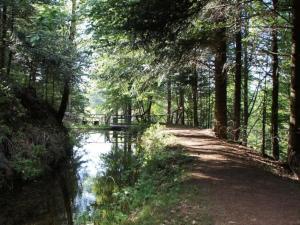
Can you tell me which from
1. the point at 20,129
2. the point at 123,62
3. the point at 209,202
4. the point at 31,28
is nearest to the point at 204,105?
the point at 123,62

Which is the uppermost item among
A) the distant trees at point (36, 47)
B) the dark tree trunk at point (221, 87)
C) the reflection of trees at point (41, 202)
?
the distant trees at point (36, 47)

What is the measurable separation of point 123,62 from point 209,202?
13042 millimetres

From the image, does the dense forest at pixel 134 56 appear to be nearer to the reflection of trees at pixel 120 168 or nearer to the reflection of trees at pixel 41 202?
the reflection of trees at pixel 41 202

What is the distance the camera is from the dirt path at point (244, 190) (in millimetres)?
6094

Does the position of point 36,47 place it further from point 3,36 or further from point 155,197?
point 155,197

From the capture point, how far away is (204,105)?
33656 millimetres

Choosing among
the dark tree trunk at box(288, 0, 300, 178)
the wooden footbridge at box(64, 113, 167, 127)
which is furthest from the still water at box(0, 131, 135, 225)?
the wooden footbridge at box(64, 113, 167, 127)

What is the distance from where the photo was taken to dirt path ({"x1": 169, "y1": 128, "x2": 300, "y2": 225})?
20.0 ft

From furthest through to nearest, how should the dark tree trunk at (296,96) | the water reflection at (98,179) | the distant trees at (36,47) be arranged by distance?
the distant trees at (36,47) < the water reflection at (98,179) < the dark tree trunk at (296,96)

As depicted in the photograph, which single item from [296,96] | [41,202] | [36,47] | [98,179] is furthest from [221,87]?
[36,47]

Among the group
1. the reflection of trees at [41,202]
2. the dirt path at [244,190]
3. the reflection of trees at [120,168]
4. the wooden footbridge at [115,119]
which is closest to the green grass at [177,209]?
the dirt path at [244,190]

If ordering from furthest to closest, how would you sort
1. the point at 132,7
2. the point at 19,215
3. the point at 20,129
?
the point at 20,129 < the point at 132,7 < the point at 19,215

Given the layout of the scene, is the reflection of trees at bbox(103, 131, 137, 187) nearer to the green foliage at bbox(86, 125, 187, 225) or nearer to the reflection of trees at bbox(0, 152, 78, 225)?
the green foliage at bbox(86, 125, 187, 225)

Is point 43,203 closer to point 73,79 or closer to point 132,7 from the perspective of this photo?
point 132,7
